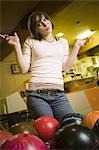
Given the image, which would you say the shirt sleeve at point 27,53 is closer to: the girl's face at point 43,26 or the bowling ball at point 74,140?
the girl's face at point 43,26

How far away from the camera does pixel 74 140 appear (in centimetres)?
66

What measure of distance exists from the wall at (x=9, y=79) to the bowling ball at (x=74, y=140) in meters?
5.09

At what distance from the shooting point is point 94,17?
4.43 meters

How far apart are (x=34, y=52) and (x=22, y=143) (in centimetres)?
84

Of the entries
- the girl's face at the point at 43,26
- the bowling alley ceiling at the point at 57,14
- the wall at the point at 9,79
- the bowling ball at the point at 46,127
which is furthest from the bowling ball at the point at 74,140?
the wall at the point at 9,79

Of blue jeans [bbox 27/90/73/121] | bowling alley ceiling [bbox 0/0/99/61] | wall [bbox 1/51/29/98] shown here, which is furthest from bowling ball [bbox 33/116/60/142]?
wall [bbox 1/51/29/98]

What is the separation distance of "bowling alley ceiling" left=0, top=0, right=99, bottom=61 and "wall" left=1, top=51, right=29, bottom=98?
2.77 feet

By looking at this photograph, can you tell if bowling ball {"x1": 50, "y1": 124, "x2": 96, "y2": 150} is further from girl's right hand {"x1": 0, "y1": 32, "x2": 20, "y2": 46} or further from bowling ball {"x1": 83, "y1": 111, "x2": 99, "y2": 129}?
girl's right hand {"x1": 0, "y1": 32, "x2": 20, "y2": 46}

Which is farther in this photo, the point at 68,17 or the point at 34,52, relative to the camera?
the point at 68,17

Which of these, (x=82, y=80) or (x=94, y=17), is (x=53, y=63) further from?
(x=82, y=80)

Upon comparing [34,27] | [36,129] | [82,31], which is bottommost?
[36,129]

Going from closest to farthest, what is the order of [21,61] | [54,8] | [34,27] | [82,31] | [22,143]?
[22,143]
[21,61]
[34,27]
[54,8]
[82,31]

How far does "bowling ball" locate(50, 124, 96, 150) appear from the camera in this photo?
2.13 ft

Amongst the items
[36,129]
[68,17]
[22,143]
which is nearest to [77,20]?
[68,17]
